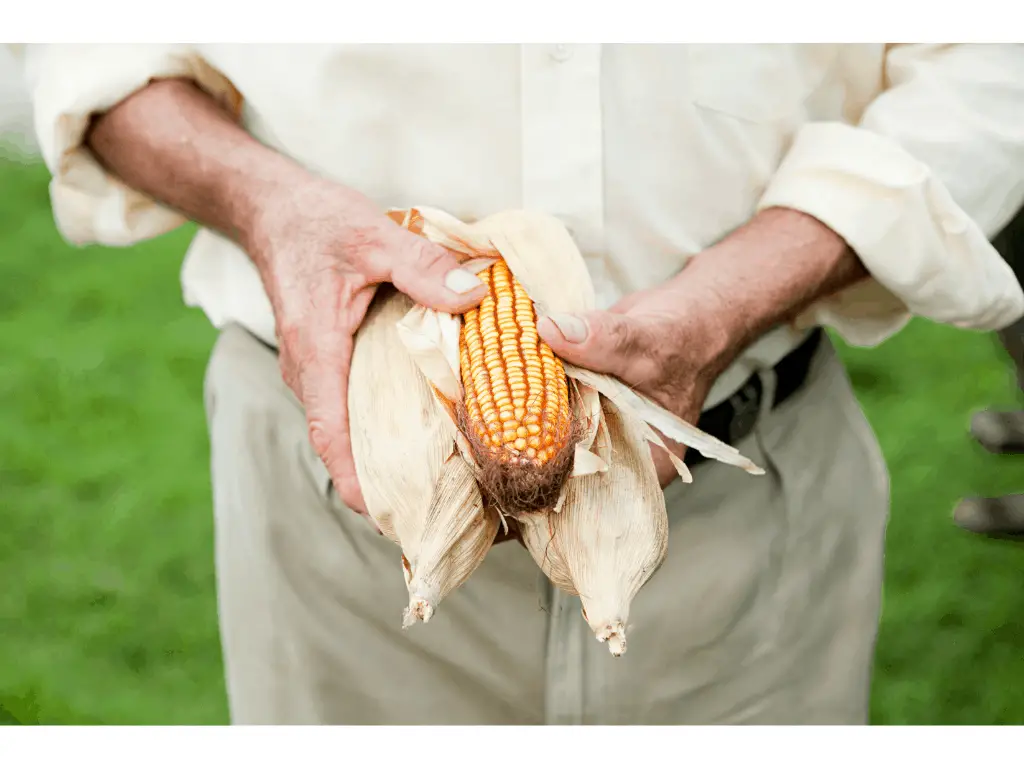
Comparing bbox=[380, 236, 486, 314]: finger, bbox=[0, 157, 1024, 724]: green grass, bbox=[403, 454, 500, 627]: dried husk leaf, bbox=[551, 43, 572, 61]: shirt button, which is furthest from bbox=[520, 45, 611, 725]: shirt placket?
bbox=[0, 157, 1024, 724]: green grass

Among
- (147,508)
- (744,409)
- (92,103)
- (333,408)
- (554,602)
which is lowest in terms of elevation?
(147,508)

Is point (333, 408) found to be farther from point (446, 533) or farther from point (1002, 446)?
point (1002, 446)

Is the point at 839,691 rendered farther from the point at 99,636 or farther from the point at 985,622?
the point at 99,636

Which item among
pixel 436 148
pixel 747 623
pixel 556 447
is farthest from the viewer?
pixel 747 623

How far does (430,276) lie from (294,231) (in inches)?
4.5

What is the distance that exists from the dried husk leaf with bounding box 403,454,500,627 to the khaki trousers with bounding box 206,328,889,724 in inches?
8.1

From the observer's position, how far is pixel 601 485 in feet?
1.77

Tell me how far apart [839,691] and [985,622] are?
234mm

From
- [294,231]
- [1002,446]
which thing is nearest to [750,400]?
[294,231]

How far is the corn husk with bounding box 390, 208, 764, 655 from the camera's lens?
524 mm

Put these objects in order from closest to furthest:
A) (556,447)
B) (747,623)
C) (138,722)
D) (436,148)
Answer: (556,447)
(436,148)
(747,623)
(138,722)
